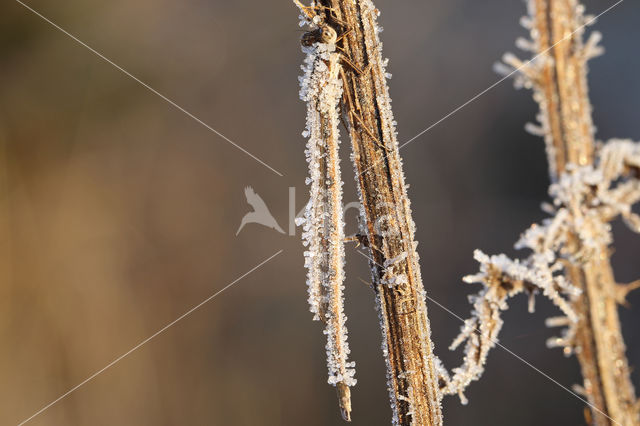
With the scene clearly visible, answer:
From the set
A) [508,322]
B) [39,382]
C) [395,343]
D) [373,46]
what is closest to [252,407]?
[39,382]

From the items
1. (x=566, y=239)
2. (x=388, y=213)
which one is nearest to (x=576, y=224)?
(x=566, y=239)

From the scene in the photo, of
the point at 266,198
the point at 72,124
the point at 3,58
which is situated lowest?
the point at 266,198

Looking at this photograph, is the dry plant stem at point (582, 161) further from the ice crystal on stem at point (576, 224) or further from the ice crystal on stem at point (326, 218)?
the ice crystal on stem at point (326, 218)

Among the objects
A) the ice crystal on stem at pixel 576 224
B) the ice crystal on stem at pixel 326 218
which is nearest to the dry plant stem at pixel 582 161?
A: the ice crystal on stem at pixel 576 224

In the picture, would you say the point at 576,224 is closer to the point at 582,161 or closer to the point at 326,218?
the point at 582,161

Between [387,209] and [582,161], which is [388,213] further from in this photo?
[582,161]

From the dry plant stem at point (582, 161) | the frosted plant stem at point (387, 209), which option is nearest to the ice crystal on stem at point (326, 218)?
the frosted plant stem at point (387, 209)

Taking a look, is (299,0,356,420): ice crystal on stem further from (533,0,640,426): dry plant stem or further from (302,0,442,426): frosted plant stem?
(533,0,640,426): dry plant stem

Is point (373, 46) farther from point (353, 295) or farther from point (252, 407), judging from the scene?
point (252, 407)
